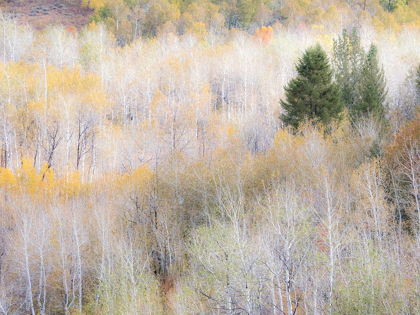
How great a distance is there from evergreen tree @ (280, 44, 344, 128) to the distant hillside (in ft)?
195

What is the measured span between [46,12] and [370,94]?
78241 millimetres

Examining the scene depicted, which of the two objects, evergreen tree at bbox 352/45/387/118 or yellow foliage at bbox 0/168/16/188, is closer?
evergreen tree at bbox 352/45/387/118

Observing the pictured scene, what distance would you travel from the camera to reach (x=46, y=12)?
88.4 m

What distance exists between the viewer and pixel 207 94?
48312 mm

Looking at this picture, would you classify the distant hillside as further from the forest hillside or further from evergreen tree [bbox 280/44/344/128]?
evergreen tree [bbox 280/44/344/128]

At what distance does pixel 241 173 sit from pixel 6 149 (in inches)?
983

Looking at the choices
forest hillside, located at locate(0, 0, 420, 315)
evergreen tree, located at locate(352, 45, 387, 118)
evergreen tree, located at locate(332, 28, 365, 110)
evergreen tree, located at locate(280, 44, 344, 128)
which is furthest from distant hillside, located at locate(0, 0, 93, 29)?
evergreen tree, located at locate(352, 45, 387, 118)

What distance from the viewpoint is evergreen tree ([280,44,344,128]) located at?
30391 millimetres

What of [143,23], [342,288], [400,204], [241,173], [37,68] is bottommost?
[342,288]

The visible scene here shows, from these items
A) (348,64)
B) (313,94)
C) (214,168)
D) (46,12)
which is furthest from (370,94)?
(46,12)

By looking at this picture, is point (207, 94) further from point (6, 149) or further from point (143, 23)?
point (143, 23)

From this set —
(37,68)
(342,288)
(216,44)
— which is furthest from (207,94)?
(342,288)

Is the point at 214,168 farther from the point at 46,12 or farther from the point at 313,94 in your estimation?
the point at 46,12

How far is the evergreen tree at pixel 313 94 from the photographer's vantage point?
30391mm
